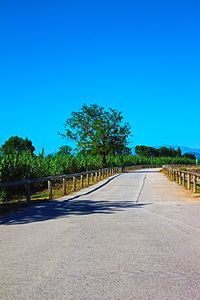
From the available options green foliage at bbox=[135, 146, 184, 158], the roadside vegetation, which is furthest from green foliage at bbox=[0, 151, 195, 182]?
green foliage at bbox=[135, 146, 184, 158]

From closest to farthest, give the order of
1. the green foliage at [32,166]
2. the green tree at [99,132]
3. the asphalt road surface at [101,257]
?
the asphalt road surface at [101,257]
the green foliage at [32,166]
the green tree at [99,132]

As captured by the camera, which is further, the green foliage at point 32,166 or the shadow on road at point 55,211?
the green foliage at point 32,166

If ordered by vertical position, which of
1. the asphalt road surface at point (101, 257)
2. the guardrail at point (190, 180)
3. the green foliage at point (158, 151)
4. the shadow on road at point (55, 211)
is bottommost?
the asphalt road surface at point (101, 257)

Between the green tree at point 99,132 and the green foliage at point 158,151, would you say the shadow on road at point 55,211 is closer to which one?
the green tree at point 99,132

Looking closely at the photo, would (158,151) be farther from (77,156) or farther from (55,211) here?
(55,211)

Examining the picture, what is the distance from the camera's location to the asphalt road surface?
18.7 ft

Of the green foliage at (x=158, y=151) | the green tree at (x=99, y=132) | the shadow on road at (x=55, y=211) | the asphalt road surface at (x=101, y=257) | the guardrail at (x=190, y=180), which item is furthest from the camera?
the green foliage at (x=158, y=151)

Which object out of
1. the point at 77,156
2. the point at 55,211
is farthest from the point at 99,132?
the point at 55,211

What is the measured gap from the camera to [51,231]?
35.3ft

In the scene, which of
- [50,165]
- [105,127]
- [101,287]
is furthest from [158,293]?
[105,127]

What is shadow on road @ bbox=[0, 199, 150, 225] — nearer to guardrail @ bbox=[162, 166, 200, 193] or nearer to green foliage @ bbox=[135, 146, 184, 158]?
guardrail @ bbox=[162, 166, 200, 193]

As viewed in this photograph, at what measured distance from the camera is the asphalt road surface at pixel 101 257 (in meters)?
5.71

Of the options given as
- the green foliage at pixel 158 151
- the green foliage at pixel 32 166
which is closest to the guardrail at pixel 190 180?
the green foliage at pixel 32 166

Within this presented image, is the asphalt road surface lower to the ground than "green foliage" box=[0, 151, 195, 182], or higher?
lower
